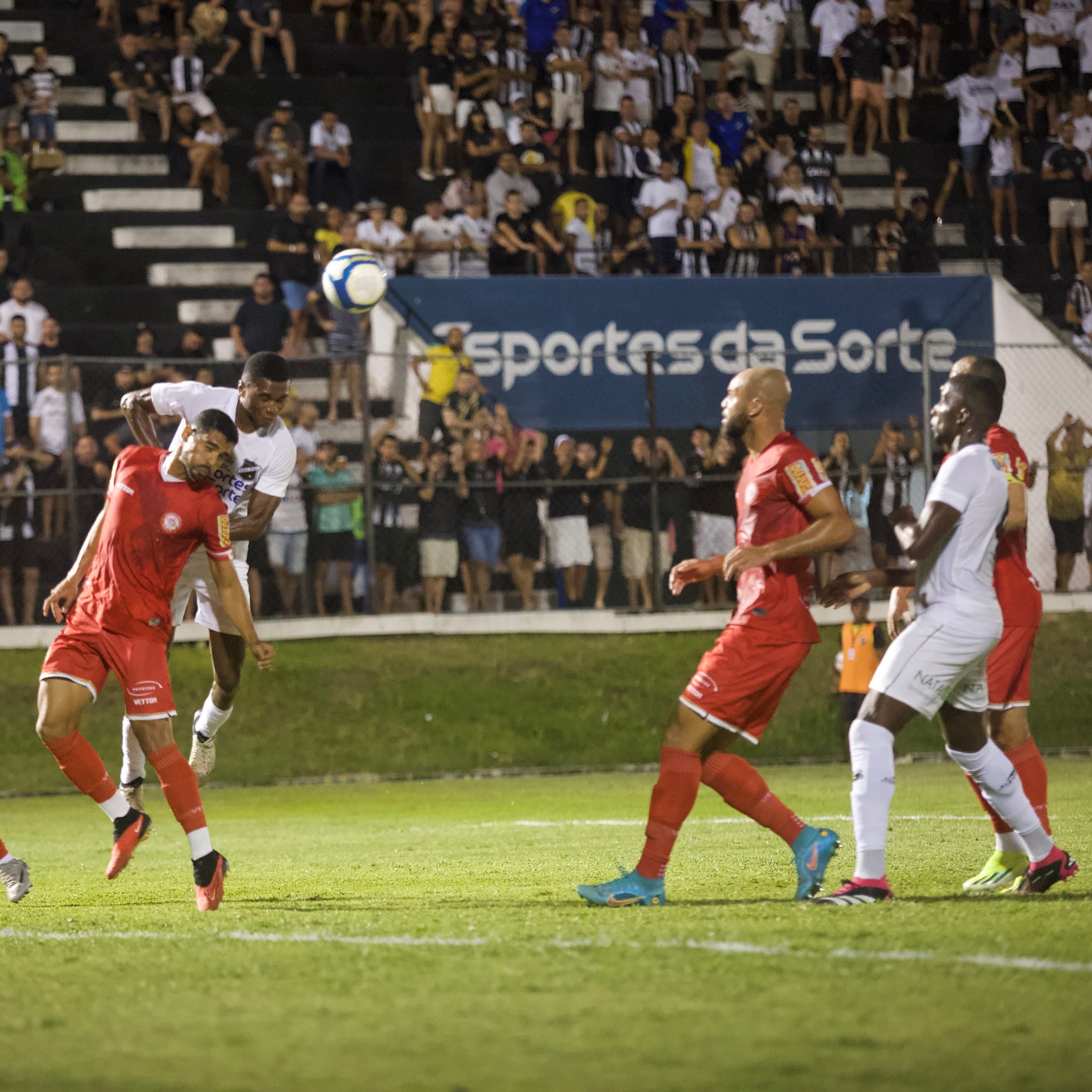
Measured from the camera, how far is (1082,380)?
18.9 m

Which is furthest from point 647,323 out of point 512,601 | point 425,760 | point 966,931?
point 966,931

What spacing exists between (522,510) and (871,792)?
10.6 meters

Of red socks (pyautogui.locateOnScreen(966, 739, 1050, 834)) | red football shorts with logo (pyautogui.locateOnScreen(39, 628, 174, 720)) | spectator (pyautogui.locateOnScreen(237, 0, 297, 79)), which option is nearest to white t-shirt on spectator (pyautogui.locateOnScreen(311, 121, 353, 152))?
spectator (pyautogui.locateOnScreen(237, 0, 297, 79))

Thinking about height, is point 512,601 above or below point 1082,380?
below

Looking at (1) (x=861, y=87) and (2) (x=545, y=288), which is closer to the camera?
(2) (x=545, y=288)

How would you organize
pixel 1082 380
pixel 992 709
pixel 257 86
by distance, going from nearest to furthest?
pixel 992 709, pixel 1082 380, pixel 257 86

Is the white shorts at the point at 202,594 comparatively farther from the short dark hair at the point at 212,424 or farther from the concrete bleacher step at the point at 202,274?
the concrete bleacher step at the point at 202,274

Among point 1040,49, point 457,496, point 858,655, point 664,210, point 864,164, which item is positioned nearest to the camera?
point 457,496

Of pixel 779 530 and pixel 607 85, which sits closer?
pixel 779 530

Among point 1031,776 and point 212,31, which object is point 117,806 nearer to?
point 1031,776

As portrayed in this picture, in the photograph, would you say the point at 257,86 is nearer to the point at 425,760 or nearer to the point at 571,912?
the point at 425,760

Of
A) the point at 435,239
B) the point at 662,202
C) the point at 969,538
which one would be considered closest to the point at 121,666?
the point at 969,538

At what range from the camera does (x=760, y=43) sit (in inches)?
1001

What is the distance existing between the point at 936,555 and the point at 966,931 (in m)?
1.53
